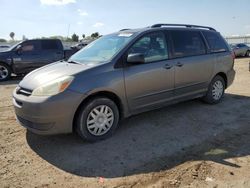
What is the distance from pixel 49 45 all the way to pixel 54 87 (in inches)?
381

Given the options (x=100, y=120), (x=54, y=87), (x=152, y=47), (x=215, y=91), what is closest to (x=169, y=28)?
(x=152, y=47)

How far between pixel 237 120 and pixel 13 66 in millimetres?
9666

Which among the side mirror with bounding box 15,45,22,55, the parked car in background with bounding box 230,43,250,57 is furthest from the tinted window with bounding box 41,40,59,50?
the parked car in background with bounding box 230,43,250,57

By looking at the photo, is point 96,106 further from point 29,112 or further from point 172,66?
point 172,66

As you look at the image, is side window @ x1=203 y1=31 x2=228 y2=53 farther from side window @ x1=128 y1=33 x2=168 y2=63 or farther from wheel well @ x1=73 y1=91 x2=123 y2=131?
wheel well @ x1=73 y1=91 x2=123 y2=131

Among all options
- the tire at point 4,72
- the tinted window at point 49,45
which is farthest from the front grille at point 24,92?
the tinted window at point 49,45

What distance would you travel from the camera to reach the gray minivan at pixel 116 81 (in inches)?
168

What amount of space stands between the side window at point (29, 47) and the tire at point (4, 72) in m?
1.01

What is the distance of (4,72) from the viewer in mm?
12125

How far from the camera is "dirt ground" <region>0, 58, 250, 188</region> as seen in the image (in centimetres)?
354

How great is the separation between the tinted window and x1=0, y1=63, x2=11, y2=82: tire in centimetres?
189

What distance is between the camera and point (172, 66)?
556 cm

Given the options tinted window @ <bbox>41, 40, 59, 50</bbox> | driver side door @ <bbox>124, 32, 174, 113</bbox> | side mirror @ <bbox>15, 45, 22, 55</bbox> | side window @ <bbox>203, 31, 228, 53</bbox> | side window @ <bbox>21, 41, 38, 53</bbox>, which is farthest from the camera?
tinted window @ <bbox>41, 40, 59, 50</bbox>

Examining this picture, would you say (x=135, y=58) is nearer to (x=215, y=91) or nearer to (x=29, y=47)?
(x=215, y=91)
